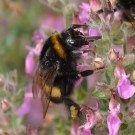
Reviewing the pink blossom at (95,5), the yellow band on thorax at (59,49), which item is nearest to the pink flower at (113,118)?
the yellow band on thorax at (59,49)

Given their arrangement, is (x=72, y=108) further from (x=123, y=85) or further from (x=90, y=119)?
(x=123, y=85)

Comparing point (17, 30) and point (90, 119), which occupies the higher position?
point (17, 30)

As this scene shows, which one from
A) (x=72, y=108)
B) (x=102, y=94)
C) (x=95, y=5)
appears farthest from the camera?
(x=72, y=108)

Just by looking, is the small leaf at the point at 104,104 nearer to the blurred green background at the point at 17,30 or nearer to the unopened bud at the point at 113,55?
the unopened bud at the point at 113,55

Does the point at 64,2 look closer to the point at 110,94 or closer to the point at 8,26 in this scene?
the point at 110,94

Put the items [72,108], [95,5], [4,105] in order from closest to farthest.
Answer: [95,5]
[72,108]
[4,105]

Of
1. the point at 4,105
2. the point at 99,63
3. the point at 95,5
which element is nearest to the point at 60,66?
the point at 99,63

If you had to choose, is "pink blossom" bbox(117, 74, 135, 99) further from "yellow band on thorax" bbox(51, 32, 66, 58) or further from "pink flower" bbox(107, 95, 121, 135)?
"yellow band on thorax" bbox(51, 32, 66, 58)
